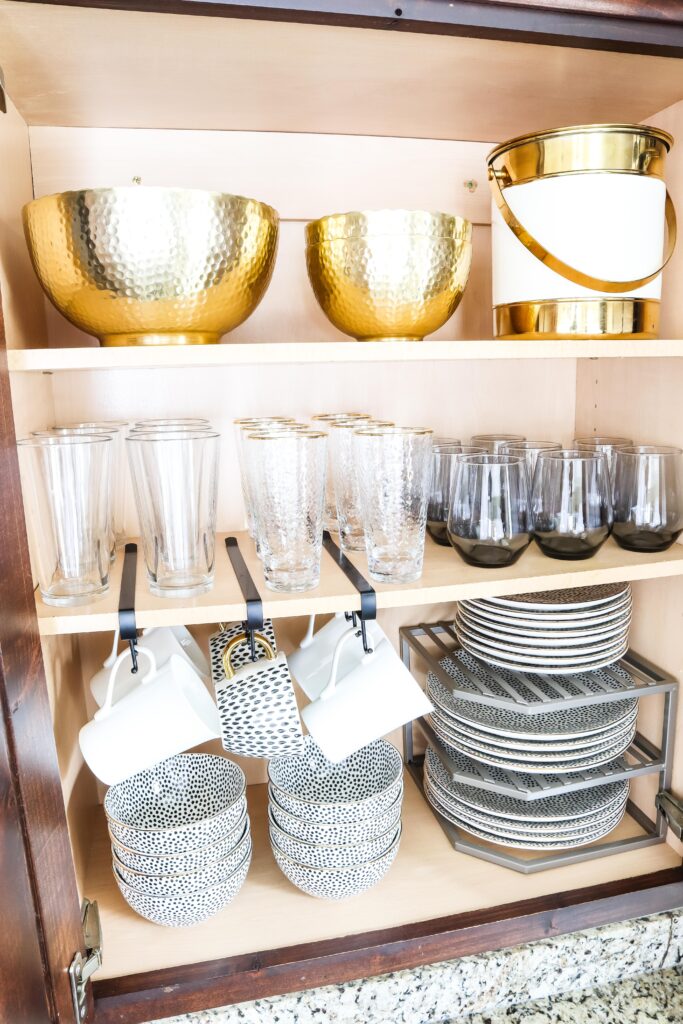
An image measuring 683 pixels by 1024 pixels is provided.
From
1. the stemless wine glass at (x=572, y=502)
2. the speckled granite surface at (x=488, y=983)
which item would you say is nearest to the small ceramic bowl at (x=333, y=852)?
the speckled granite surface at (x=488, y=983)

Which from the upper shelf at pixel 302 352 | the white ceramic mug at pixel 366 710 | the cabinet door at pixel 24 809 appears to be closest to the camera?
the cabinet door at pixel 24 809

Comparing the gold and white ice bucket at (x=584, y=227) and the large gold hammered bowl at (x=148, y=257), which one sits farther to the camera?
the gold and white ice bucket at (x=584, y=227)

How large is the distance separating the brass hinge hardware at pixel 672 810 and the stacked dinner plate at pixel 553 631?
209 mm

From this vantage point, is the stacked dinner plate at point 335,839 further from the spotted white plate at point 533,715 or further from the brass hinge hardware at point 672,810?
the brass hinge hardware at point 672,810

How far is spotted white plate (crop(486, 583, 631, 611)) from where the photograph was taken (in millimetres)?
963

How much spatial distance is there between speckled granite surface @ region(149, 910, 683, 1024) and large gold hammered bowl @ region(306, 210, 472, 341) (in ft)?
2.55

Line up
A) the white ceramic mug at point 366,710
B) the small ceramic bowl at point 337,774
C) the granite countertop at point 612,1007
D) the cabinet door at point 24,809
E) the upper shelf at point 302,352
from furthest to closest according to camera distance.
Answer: the small ceramic bowl at point 337,774 → the granite countertop at point 612,1007 → the white ceramic mug at point 366,710 → the upper shelf at point 302,352 → the cabinet door at point 24,809

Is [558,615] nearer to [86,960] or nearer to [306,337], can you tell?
[306,337]

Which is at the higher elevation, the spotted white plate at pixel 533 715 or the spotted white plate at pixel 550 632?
the spotted white plate at pixel 550 632

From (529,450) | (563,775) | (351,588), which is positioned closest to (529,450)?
(529,450)

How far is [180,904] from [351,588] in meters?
0.45

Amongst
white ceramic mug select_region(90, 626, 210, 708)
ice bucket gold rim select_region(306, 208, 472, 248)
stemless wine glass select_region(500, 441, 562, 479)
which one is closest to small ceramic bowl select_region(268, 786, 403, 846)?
white ceramic mug select_region(90, 626, 210, 708)

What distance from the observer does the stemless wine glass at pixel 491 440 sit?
1025 millimetres

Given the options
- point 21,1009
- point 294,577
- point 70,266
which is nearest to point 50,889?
point 21,1009
